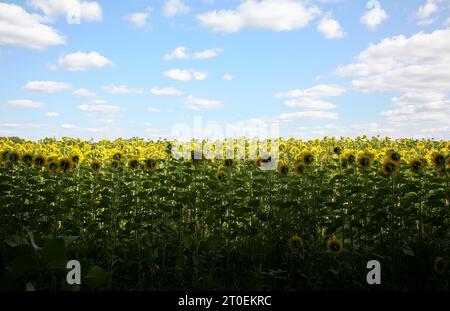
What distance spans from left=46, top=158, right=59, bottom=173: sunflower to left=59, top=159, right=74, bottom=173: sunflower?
0.22 feet

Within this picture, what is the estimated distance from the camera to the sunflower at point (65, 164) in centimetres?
552

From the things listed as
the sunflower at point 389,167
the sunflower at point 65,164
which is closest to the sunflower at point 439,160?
the sunflower at point 389,167

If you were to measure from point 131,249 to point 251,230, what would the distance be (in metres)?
1.37

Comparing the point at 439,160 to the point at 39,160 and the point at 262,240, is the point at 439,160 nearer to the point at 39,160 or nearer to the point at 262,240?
A: the point at 262,240

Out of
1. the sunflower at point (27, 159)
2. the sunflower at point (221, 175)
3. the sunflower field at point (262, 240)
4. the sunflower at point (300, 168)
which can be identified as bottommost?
the sunflower field at point (262, 240)

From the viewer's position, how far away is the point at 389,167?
15.7ft

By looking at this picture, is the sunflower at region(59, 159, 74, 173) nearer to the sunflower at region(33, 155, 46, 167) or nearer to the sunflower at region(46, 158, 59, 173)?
the sunflower at region(46, 158, 59, 173)

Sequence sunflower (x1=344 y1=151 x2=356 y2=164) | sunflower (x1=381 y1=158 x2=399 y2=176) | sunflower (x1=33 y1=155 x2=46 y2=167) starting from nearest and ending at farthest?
sunflower (x1=381 y1=158 x2=399 y2=176)
sunflower (x1=344 y1=151 x2=356 y2=164)
sunflower (x1=33 y1=155 x2=46 y2=167)

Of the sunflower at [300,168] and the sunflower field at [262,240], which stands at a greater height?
the sunflower at [300,168]

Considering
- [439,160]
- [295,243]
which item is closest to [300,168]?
[295,243]

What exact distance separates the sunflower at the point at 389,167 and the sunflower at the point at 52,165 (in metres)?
3.93

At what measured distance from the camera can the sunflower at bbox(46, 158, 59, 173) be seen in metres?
5.60

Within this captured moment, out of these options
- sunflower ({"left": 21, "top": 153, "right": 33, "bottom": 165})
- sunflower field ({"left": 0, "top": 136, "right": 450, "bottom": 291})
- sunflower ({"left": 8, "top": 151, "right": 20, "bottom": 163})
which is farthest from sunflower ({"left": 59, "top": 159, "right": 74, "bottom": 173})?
sunflower ({"left": 8, "top": 151, "right": 20, "bottom": 163})

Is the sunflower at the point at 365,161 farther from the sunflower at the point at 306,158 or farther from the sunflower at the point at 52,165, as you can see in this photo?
the sunflower at the point at 52,165
